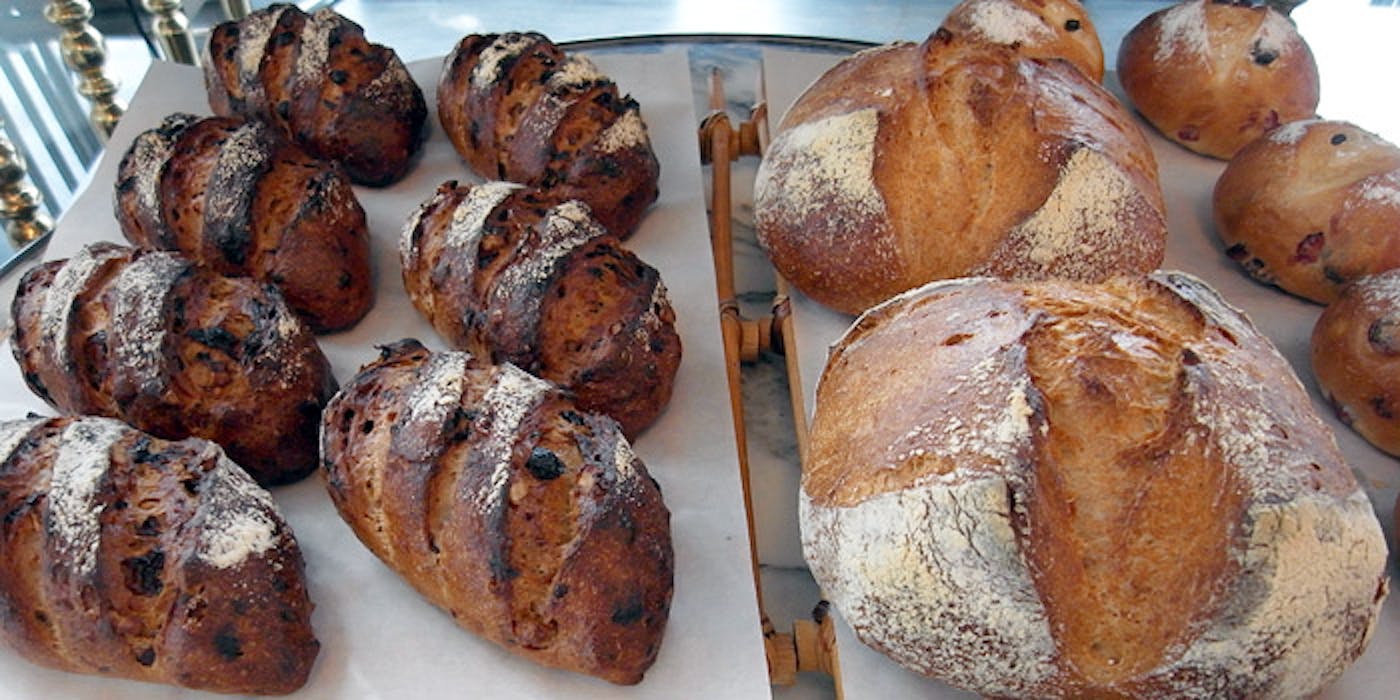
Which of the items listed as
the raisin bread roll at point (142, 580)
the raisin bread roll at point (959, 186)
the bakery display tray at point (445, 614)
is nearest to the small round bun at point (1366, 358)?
the raisin bread roll at point (959, 186)

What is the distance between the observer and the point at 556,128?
171 centimetres

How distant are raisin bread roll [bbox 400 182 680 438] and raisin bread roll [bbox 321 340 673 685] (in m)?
0.16

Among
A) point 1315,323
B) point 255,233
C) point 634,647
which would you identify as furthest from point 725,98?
point 634,647

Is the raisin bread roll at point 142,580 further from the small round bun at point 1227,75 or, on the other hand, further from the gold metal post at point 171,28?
the small round bun at point 1227,75

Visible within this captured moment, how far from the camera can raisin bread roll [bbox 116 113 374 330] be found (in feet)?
5.11

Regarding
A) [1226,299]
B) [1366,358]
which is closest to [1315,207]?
[1226,299]

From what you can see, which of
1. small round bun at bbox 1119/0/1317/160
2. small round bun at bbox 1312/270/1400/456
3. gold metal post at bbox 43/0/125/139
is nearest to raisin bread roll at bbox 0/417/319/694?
gold metal post at bbox 43/0/125/139

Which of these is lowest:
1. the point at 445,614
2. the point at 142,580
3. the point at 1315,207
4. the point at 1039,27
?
the point at 445,614

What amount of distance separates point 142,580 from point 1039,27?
164 centimetres

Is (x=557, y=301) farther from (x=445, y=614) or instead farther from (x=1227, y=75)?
(x=1227, y=75)

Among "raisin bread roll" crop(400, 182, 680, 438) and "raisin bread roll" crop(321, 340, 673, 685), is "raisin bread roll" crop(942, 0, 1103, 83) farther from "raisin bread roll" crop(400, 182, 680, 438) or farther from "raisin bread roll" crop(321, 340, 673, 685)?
"raisin bread roll" crop(321, 340, 673, 685)

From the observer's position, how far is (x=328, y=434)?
129 cm

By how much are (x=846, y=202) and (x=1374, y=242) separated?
804mm

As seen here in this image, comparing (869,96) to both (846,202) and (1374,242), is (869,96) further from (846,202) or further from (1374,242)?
(1374,242)
